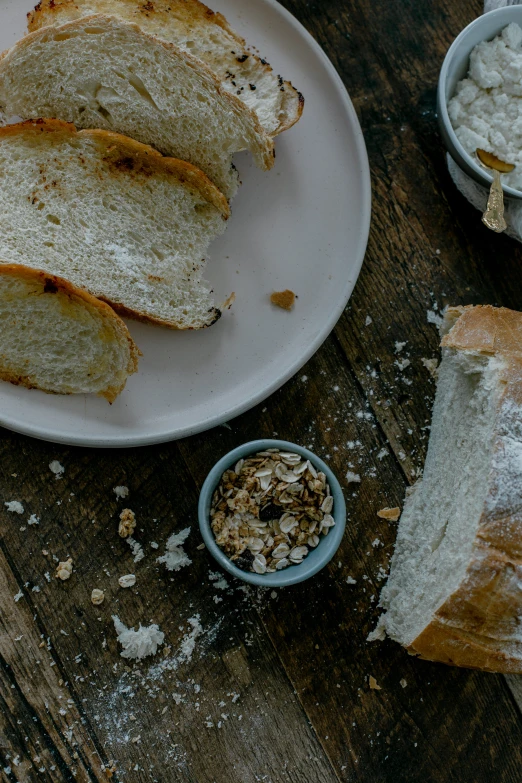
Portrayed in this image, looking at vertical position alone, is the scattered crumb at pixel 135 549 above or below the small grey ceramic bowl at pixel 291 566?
below

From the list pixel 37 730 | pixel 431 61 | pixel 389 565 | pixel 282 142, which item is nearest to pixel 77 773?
pixel 37 730

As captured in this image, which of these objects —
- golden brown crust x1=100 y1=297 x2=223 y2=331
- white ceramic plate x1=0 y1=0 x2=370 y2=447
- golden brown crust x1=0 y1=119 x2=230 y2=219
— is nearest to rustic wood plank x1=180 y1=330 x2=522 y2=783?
white ceramic plate x1=0 y1=0 x2=370 y2=447

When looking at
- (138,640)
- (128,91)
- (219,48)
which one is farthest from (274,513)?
(219,48)

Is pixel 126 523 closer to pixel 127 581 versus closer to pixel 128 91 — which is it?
pixel 127 581

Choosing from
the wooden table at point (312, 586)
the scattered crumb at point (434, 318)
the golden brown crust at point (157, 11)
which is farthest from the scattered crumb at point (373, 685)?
the golden brown crust at point (157, 11)

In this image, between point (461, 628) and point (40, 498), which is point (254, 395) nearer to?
point (40, 498)

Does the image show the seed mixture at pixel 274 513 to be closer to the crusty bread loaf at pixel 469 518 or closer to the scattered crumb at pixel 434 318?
the crusty bread loaf at pixel 469 518
